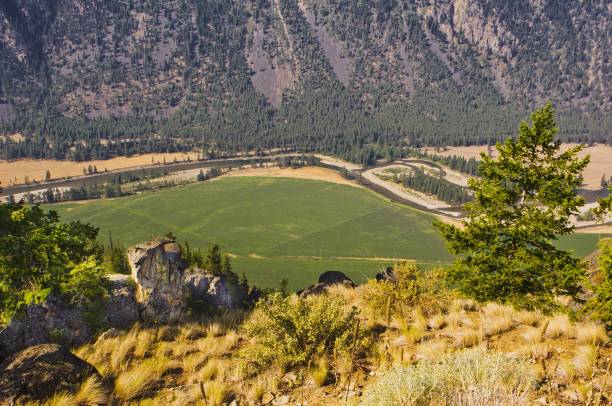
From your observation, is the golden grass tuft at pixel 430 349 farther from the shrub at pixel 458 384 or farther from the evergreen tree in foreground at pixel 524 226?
the evergreen tree in foreground at pixel 524 226

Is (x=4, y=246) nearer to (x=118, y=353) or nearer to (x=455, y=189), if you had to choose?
(x=118, y=353)

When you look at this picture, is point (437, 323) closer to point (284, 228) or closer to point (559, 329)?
point (559, 329)

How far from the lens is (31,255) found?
42.2 ft

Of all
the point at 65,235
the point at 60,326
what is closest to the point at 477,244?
the point at 65,235

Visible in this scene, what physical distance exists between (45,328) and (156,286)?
699cm

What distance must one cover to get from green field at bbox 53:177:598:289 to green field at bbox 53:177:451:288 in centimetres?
32

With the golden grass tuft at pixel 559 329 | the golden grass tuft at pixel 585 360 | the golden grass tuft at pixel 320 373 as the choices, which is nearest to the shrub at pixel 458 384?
the golden grass tuft at pixel 585 360

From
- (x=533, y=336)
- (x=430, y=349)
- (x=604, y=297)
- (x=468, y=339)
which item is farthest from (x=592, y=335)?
(x=430, y=349)

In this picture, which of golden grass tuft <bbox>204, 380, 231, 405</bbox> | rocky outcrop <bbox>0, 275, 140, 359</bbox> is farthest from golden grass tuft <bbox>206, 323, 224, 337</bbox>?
golden grass tuft <bbox>204, 380, 231, 405</bbox>

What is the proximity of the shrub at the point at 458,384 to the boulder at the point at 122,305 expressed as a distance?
16.6 meters

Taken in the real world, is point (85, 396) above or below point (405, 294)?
above

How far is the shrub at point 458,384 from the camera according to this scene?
7531 mm

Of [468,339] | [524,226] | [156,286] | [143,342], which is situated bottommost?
[156,286]

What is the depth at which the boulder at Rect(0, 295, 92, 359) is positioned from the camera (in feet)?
52.3
